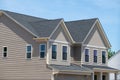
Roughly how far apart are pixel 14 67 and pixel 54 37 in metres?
6.65

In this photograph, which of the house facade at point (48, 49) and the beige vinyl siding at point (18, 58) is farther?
the beige vinyl siding at point (18, 58)

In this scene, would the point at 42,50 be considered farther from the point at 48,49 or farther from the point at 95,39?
the point at 95,39

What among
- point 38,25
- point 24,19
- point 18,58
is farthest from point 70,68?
point 24,19

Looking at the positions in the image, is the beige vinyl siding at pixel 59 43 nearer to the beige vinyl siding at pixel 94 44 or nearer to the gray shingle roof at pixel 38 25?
the gray shingle roof at pixel 38 25

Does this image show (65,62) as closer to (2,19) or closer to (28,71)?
(28,71)

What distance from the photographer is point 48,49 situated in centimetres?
4194

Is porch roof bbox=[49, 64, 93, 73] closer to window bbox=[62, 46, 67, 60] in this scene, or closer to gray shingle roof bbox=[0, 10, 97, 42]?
window bbox=[62, 46, 67, 60]

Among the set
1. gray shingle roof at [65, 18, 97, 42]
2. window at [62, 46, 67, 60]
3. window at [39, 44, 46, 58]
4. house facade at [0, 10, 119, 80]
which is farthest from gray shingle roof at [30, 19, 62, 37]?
gray shingle roof at [65, 18, 97, 42]

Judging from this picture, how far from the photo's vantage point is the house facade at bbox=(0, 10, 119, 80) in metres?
42.2

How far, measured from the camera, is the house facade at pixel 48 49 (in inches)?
1662

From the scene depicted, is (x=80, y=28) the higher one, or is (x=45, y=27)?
(x=80, y=28)

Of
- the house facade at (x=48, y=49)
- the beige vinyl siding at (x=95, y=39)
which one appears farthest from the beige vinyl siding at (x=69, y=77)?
the beige vinyl siding at (x=95, y=39)

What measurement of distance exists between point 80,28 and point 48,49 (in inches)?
347

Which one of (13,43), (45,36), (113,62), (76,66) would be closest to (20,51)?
(13,43)
